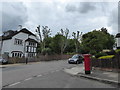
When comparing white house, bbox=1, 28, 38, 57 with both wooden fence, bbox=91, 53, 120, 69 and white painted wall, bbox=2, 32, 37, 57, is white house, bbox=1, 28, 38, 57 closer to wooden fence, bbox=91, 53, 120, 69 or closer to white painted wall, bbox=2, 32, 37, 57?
white painted wall, bbox=2, 32, 37, 57

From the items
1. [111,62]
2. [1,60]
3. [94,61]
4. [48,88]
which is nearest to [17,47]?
[1,60]

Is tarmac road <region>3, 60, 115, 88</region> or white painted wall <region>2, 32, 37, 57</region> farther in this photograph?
white painted wall <region>2, 32, 37, 57</region>

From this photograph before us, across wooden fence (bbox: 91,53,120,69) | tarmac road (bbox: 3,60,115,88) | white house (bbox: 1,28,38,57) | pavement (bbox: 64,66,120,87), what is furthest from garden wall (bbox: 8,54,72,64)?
pavement (bbox: 64,66,120,87)

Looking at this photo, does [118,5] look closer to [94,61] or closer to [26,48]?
[94,61]

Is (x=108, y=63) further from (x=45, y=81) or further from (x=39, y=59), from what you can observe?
(x=39, y=59)

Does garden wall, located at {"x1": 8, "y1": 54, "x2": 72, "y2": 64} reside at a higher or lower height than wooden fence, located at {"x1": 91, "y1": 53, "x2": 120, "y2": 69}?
lower

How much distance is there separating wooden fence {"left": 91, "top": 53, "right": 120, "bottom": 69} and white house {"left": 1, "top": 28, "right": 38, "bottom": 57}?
2524cm

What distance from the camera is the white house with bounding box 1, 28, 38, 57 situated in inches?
1394

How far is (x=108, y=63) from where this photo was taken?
12.3 m

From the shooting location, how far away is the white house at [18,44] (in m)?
35.4

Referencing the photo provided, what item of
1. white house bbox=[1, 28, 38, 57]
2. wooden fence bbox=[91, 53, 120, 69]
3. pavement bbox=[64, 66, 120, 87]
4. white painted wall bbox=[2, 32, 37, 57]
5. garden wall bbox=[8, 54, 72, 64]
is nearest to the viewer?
pavement bbox=[64, 66, 120, 87]

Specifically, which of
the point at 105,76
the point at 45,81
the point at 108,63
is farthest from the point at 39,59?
the point at 45,81

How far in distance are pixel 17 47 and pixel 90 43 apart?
742 inches

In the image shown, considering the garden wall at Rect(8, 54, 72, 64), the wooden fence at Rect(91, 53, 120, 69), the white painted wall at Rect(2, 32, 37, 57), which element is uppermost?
the white painted wall at Rect(2, 32, 37, 57)
